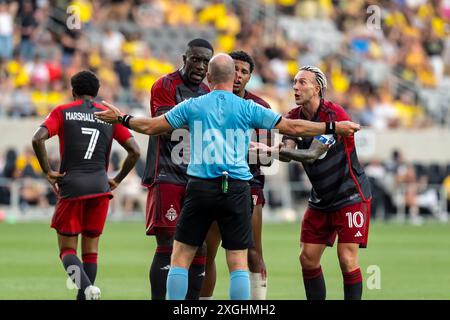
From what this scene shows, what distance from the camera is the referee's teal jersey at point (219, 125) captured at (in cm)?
1102

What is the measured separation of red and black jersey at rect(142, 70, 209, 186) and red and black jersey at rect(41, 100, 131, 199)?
83 cm

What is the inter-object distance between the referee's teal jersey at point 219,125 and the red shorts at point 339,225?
2.07 meters

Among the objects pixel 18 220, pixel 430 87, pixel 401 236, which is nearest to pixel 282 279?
pixel 401 236

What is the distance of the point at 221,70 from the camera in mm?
11086

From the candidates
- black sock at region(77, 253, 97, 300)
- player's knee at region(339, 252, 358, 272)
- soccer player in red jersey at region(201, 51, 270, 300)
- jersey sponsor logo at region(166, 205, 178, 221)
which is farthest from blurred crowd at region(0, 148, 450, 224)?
player's knee at region(339, 252, 358, 272)

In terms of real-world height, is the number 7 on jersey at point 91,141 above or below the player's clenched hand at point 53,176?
above

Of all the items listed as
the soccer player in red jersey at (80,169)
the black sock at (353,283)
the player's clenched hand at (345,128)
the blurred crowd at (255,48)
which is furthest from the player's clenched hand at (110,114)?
the blurred crowd at (255,48)

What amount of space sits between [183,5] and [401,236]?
12.1 meters

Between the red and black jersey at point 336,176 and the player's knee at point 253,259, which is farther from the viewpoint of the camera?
the player's knee at point 253,259

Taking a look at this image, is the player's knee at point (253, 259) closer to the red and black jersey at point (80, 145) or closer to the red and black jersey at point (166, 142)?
the red and black jersey at point (166, 142)

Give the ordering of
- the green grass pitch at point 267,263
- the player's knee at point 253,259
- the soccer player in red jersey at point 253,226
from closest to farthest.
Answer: the soccer player in red jersey at point 253,226, the player's knee at point 253,259, the green grass pitch at point 267,263

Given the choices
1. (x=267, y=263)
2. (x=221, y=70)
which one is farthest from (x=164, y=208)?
(x=267, y=263)

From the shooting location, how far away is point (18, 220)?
3022 cm

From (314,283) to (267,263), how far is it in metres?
7.39
